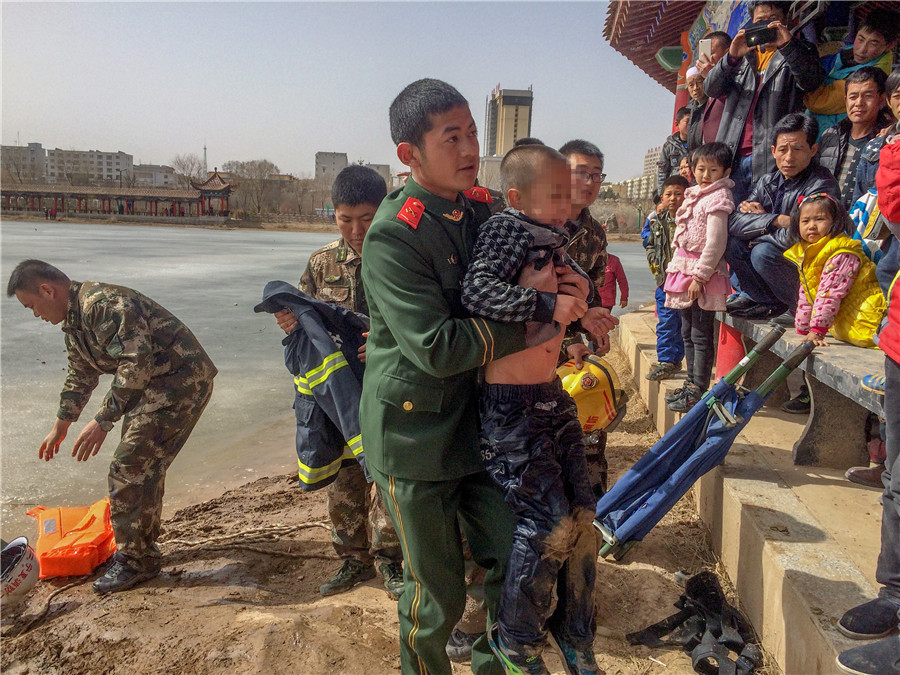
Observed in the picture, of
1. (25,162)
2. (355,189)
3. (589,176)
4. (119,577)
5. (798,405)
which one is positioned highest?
(25,162)

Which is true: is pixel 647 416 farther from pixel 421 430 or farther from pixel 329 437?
pixel 421 430

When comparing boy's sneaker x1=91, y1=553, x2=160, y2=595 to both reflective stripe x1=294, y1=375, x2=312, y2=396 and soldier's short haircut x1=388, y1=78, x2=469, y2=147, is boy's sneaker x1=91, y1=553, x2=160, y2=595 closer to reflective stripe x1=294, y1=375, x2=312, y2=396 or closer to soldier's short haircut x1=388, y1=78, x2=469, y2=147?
reflective stripe x1=294, y1=375, x2=312, y2=396

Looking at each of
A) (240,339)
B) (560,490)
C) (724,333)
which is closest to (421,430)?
(560,490)

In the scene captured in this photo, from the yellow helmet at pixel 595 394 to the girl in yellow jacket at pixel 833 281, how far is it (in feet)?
3.58

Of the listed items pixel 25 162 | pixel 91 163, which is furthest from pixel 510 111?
pixel 91 163

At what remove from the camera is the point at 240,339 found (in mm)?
10062

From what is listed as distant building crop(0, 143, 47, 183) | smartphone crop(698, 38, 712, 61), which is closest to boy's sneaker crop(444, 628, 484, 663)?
smartphone crop(698, 38, 712, 61)

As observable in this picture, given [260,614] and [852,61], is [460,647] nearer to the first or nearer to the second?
[260,614]

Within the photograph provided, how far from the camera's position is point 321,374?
10.2 feet

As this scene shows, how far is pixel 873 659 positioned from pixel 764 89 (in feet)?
14.7

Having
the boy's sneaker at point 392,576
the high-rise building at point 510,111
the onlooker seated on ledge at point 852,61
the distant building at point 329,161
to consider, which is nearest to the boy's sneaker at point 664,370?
the onlooker seated on ledge at point 852,61

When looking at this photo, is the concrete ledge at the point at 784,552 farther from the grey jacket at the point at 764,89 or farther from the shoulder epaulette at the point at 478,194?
the grey jacket at the point at 764,89

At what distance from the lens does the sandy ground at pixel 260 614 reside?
268 cm

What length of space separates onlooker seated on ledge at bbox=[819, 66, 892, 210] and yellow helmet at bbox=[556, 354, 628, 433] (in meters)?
1.94
